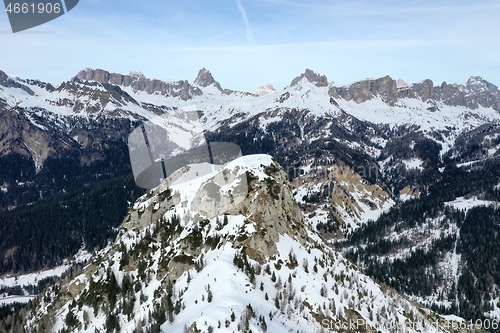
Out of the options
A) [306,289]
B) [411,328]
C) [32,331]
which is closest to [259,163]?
[306,289]

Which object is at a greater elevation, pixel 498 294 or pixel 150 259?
pixel 150 259

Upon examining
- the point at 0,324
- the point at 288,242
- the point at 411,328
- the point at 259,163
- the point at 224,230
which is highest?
the point at 259,163

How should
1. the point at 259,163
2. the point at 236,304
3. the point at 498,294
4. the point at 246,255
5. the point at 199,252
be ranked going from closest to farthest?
the point at 236,304 → the point at 246,255 → the point at 199,252 → the point at 259,163 → the point at 498,294

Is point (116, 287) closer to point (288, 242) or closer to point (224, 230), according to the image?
point (224, 230)

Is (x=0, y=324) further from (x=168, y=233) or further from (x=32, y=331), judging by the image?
(x=168, y=233)

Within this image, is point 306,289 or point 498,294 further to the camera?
point 498,294

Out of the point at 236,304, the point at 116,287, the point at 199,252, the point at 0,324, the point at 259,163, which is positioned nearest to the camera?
the point at 236,304
